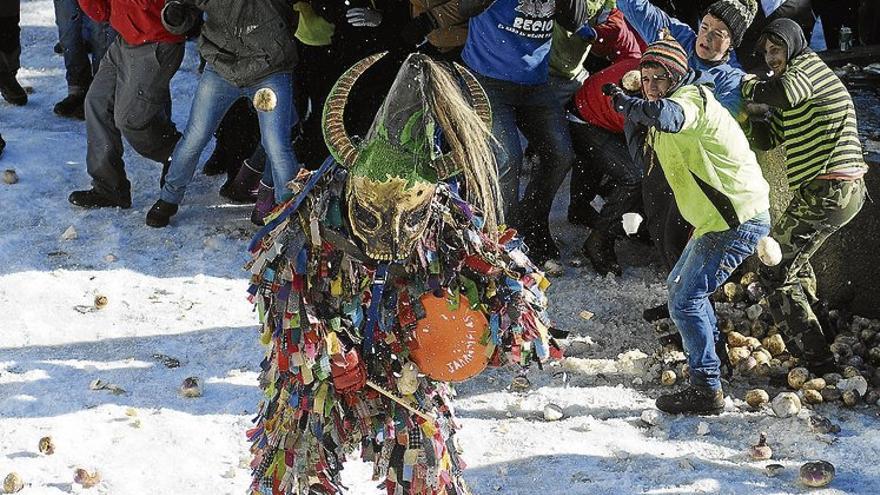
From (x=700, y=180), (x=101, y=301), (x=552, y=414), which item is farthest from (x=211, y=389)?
(x=700, y=180)

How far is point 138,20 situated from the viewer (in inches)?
241

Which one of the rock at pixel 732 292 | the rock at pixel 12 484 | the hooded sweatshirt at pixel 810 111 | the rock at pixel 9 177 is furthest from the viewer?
the rock at pixel 9 177

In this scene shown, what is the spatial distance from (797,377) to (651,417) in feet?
2.34

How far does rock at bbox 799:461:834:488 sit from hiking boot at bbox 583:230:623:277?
200cm

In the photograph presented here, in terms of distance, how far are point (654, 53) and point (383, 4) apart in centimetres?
240

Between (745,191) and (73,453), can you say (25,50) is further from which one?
(745,191)

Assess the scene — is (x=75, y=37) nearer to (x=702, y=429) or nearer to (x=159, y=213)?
(x=159, y=213)

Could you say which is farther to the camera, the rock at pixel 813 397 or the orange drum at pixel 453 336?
the rock at pixel 813 397

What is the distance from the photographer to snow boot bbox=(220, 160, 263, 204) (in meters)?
6.80

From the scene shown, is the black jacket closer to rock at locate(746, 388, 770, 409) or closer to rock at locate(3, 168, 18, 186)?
rock at locate(3, 168, 18, 186)

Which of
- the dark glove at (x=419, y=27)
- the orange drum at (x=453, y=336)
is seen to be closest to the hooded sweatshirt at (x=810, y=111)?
the dark glove at (x=419, y=27)

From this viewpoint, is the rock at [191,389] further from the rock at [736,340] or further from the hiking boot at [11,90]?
the hiking boot at [11,90]

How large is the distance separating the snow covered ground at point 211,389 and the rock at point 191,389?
46mm

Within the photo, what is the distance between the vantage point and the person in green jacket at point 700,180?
449 centimetres
